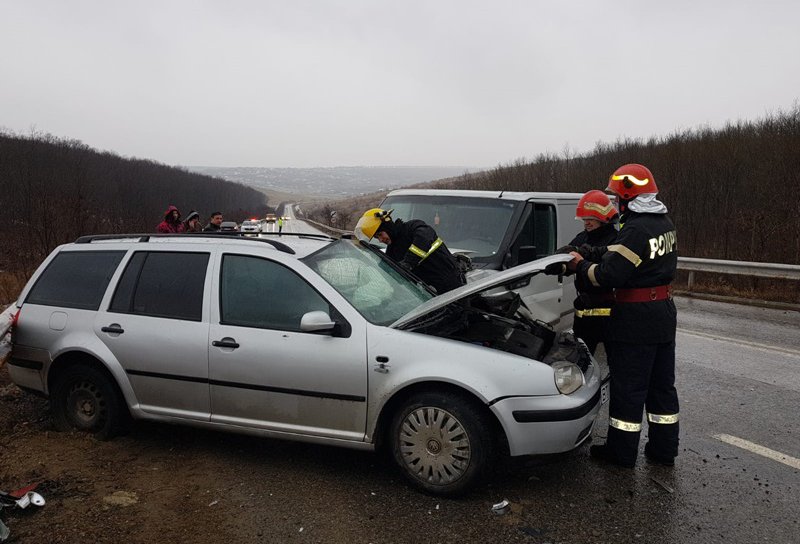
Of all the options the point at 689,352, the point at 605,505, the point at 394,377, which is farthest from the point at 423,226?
the point at 689,352

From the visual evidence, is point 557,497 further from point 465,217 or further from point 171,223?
point 171,223

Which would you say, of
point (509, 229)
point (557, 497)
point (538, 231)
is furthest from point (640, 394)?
point (538, 231)

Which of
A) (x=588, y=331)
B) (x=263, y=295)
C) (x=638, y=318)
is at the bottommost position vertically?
(x=588, y=331)

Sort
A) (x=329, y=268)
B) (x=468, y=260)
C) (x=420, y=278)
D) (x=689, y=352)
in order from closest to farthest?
(x=329, y=268) < (x=420, y=278) < (x=468, y=260) < (x=689, y=352)

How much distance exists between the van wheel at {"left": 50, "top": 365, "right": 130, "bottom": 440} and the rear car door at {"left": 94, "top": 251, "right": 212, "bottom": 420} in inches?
9.8

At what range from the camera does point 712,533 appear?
303cm

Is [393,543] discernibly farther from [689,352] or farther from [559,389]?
[689,352]

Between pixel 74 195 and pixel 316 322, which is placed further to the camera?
pixel 74 195

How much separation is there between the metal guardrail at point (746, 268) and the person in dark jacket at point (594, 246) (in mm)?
8458

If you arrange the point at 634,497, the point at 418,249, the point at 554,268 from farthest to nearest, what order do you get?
the point at 418,249 → the point at 554,268 → the point at 634,497

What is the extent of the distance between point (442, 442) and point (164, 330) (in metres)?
2.09

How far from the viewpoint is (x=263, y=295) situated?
3828mm

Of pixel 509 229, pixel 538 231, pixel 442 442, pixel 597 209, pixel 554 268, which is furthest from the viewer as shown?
pixel 538 231

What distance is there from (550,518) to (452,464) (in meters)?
0.62
